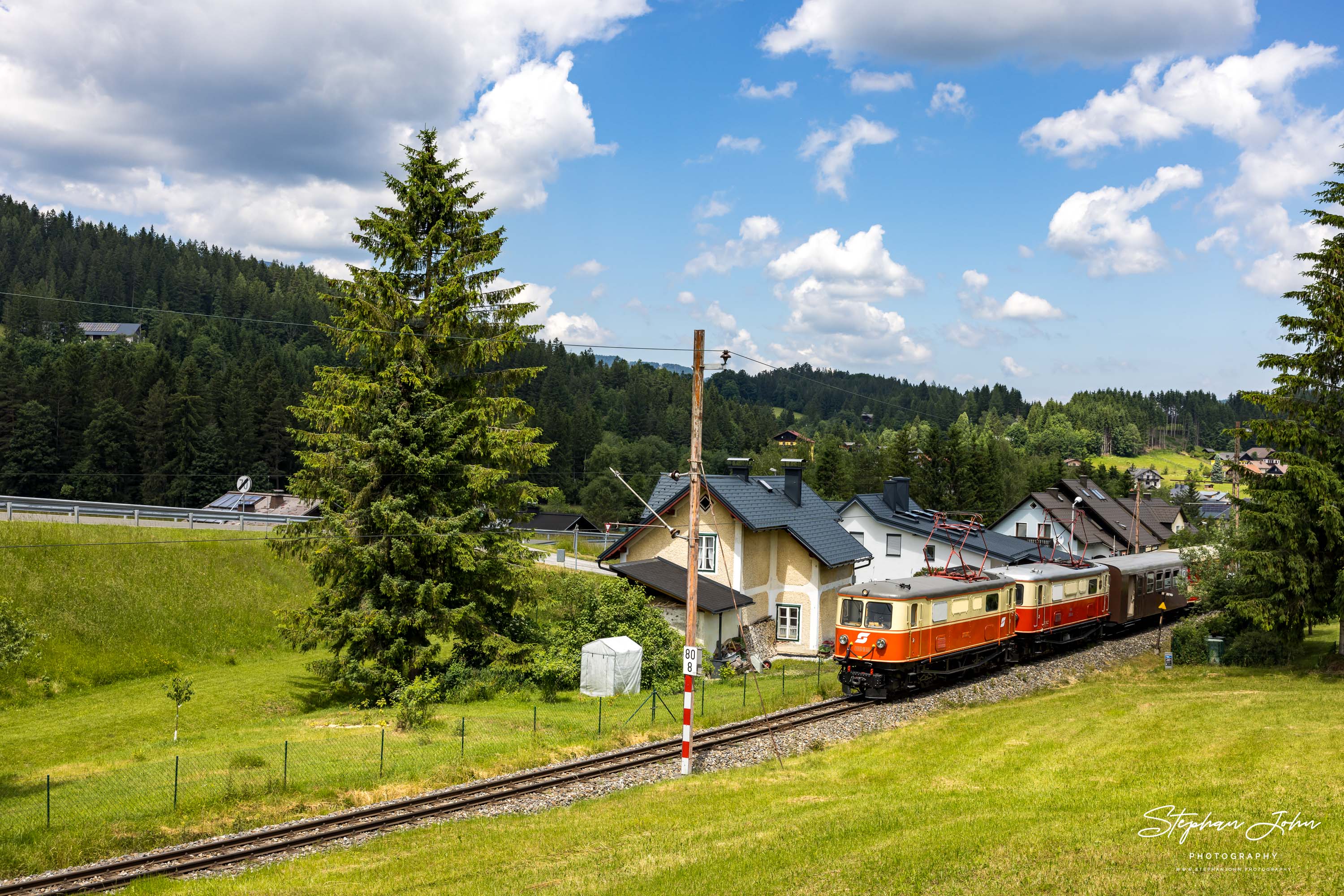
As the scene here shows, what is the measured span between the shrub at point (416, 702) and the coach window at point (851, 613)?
40.1ft

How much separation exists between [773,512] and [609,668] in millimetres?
13898

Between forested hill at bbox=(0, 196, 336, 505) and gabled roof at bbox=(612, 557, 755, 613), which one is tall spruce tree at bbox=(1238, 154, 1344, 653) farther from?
forested hill at bbox=(0, 196, 336, 505)

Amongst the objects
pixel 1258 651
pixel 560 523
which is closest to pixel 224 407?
pixel 560 523

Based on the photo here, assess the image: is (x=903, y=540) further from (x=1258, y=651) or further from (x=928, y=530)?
(x=1258, y=651)

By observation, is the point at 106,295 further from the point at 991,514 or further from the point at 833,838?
the point at 833,838

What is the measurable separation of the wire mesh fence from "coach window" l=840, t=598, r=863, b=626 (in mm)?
2690

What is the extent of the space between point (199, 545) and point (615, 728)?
84.9 feet

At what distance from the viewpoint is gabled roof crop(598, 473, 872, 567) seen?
3853 cm

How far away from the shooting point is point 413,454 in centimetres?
2753

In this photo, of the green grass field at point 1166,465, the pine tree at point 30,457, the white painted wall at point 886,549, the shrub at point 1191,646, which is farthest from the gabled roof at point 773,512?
the green grass field at point 1166,465

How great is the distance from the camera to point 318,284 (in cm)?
19475

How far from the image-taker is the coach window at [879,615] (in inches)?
1044

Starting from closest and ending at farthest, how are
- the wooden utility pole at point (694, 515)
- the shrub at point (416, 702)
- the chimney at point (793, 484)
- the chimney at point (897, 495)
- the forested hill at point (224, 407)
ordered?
1. the wooden utility pole at point (694, 515)
2. the shrub at point (416, 702)
3. the chimney at point (793, 484)
4. the chimney at point (897, 495)
5. the forested hill at point (224, 407)

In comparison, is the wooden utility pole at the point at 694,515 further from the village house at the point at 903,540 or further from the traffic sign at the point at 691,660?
the village house at the point at 903,540
